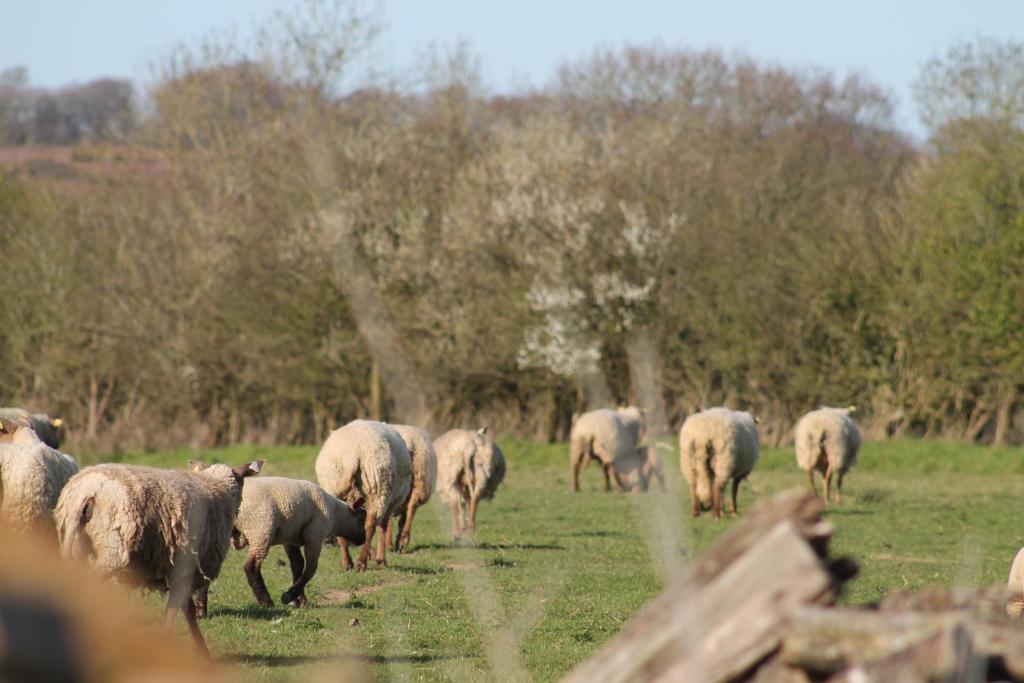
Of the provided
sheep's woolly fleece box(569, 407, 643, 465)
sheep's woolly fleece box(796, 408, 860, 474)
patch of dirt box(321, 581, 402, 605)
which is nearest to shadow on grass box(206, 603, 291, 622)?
patch of dirt box(321, 581, 402, 605)

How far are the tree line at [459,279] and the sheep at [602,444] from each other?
34.8 feet

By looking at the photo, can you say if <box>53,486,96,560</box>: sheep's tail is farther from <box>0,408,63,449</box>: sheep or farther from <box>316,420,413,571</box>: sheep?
<box>0,408,63,449</box>: sheep

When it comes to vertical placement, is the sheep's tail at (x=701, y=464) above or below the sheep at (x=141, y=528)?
below

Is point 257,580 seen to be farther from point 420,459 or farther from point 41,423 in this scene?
point 41,423

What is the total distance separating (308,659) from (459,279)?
2911cm

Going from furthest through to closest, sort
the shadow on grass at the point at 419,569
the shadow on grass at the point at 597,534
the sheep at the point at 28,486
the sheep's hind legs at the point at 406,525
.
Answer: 1. the shadow on grass at the point at 597,534
2. the sheep's hind legs at the point at 406,525
3. the shadow on grass at the point at 419,569
4. the sheep at the point at 28,486

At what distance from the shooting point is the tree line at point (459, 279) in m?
35.4

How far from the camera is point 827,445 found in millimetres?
22953

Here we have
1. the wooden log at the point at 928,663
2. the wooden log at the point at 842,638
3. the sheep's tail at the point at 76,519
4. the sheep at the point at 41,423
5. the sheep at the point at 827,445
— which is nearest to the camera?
the wooden log at the point at 928,663

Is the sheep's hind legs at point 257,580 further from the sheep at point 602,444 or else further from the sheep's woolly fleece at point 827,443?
the sheep at point 602,444

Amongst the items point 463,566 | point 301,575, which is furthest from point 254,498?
point 463,566

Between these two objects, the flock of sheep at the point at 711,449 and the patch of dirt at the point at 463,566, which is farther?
the flock of sheep at the point at 711,449

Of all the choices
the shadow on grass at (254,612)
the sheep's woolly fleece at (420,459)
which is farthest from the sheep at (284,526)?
the sheep's woolly fleece at (420,459)

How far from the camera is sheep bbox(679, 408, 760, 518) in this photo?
19844 millimetres
